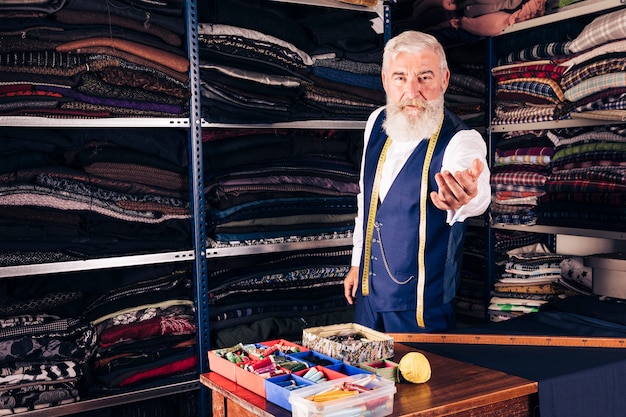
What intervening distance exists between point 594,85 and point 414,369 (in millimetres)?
1807

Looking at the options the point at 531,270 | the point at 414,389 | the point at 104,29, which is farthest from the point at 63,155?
the point at 531,270

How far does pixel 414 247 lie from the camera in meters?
2.44

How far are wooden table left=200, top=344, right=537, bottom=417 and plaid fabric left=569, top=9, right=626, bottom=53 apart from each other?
5.67 ft

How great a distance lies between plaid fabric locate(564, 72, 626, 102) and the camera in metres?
2.72

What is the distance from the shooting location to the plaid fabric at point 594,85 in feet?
8.94

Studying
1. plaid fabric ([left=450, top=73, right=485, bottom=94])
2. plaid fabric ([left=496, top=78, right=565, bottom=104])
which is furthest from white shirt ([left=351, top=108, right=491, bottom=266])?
plaid fabric ([left=450, top=73, right=485, bottom=94])

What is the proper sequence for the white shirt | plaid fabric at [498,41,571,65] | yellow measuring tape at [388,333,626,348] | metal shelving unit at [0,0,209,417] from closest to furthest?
yellow measuring tape at [388,333,626,348], the white shirt, metal shelving unit at [0,0,209,417], plaid fabric at [498,41,571,65]

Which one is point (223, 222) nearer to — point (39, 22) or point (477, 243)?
point (39, 22)

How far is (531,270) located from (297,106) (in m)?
1.38

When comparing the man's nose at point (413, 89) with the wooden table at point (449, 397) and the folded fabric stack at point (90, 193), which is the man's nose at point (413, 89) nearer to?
the folded fabric stack at point (90, 193)

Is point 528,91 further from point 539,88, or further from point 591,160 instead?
point 591,160

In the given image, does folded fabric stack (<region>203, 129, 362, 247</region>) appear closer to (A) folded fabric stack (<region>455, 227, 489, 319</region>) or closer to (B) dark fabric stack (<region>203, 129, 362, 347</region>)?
(B) dark fabric stack (<region>203, 129, 362, 347</region>)

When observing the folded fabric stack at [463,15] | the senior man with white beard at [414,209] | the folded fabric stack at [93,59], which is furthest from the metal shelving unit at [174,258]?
the folded fabric stack at [463,15]

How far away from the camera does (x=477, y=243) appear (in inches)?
150
